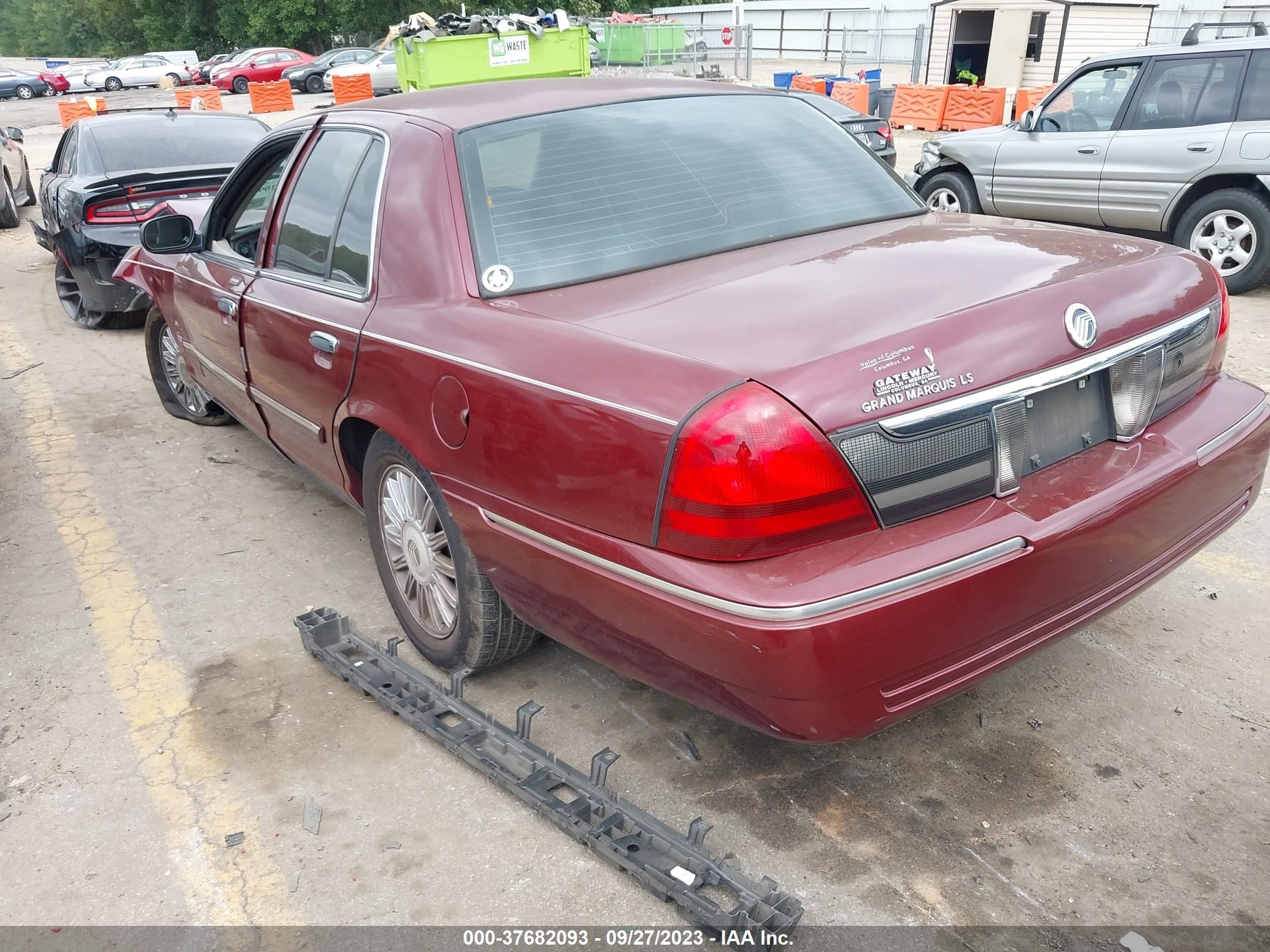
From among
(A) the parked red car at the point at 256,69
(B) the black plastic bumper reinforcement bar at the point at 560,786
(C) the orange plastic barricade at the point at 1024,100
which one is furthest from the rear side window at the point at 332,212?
(A) the parked red car at the point at 256,69

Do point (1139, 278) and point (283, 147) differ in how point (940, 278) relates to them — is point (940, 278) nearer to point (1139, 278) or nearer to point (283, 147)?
point (1139, 278)

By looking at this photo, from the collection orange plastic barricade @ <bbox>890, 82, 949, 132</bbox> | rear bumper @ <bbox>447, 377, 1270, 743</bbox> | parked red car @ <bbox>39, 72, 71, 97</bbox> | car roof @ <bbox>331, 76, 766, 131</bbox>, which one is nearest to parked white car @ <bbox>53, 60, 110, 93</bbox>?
parked red car @ <bbox>39, 72, 71, 97</bbox>

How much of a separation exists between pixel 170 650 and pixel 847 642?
8.40 feet

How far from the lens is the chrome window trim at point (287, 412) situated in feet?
11.7

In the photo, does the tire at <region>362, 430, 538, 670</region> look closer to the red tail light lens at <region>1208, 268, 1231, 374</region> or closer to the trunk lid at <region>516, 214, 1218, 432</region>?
the trunk lid at <region>516, 214, 1218, 432</region>

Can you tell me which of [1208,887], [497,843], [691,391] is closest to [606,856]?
[497,843]

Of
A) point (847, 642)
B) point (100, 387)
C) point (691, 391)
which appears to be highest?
point (691, 391)

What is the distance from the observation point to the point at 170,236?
4438mm

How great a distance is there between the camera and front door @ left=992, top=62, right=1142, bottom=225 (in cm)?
813

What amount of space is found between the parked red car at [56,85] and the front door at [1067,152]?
4554 centimetres

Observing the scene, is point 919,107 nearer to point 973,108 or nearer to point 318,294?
point 973,108

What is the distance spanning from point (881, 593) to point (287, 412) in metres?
2.49

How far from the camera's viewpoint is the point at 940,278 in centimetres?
252

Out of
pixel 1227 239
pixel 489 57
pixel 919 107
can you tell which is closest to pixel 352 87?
pixel 919 107
